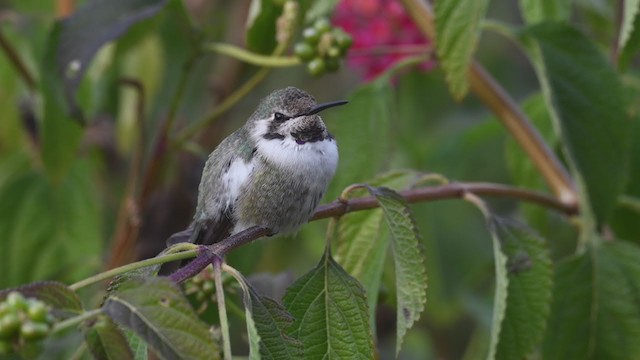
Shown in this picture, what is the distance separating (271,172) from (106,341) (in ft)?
3.06

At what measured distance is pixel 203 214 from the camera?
2350mm

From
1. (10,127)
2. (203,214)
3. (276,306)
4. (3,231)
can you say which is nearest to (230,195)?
(203,214)

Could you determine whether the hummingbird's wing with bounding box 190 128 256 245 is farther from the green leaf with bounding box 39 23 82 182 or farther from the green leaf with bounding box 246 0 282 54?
the green leaf with bounding box 39 23 82 182

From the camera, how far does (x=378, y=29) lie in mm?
3484

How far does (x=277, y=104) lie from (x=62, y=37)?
68 centimetres

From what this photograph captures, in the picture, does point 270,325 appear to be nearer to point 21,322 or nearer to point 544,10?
point 21,322

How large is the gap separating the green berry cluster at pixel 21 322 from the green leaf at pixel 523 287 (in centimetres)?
110

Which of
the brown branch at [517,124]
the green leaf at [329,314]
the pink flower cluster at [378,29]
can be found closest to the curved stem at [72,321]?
the green leaf at [329,314]

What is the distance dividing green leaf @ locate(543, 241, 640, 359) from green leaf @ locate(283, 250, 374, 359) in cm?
83

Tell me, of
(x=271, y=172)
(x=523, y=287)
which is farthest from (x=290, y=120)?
(x=523, y=287)

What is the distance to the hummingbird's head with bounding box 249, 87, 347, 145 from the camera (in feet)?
7.66

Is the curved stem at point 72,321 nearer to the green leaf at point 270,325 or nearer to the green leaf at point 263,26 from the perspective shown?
the green leaf at point 270,325

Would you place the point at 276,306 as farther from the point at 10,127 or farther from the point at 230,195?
the point at 10,127

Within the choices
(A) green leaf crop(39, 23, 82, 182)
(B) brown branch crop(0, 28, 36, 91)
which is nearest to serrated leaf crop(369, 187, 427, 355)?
(A) green leaf crop(39, 23, 82, 182)
